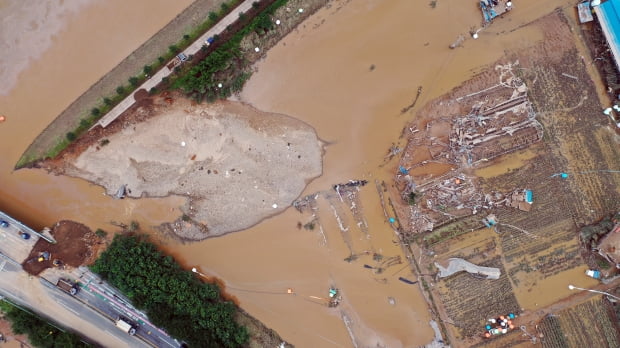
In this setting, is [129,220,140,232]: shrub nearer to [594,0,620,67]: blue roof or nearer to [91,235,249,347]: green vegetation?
[91,235,249,347]: green vegetation

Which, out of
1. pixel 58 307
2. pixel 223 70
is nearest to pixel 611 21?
pixel 223 70

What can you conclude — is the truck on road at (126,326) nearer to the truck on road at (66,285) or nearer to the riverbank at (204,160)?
the truck on road at (66,285)

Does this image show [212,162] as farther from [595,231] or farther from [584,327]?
[584,327]

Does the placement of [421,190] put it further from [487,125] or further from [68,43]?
[68,43]

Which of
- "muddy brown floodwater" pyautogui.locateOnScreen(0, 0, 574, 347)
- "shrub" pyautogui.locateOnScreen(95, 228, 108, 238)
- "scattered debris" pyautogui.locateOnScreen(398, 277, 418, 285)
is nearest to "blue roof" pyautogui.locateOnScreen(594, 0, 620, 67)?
"muddy brown floodwater" pyautogui.locateOnScreen(0, 0, 574, 347)

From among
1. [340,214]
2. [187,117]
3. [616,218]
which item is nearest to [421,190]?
[340,214]

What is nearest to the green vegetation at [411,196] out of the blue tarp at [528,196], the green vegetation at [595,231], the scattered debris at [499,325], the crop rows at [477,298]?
the crop rows at [477,298]
